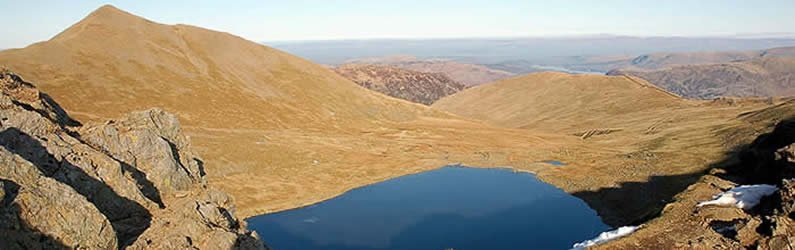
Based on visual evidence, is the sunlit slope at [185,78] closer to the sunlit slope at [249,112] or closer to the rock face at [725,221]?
the sunlit slope at [249,112]

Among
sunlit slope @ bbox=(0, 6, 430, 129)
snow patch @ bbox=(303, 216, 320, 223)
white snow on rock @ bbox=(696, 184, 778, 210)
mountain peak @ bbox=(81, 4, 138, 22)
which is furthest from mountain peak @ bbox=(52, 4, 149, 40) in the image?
white snow on rock @ bbox=(696, 184, 778, 210)

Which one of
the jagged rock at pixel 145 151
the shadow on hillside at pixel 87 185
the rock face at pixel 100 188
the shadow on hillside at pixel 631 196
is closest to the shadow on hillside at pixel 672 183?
the shadow on hillside at pixel 631 196

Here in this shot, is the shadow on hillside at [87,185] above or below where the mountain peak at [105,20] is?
below

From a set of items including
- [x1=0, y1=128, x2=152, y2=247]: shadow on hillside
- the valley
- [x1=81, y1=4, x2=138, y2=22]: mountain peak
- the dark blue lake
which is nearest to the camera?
[x1=0, y1=128, x2=152, y2=247]: shadow on hillside

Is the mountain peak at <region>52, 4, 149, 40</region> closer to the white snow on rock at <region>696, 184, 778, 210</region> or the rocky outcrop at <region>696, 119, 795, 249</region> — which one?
the white snow on rock at <region>696, 184, 778, 210</region>

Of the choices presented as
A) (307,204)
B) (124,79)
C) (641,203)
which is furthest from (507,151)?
(124,79)

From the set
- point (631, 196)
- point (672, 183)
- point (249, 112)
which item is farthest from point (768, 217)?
point (249, 112)
